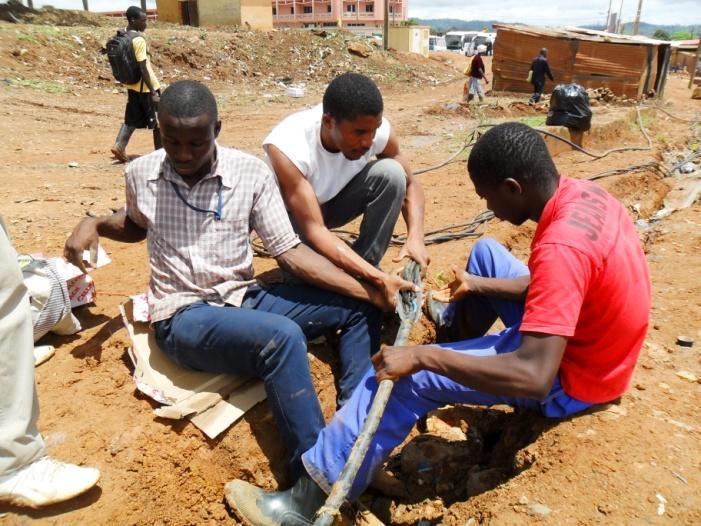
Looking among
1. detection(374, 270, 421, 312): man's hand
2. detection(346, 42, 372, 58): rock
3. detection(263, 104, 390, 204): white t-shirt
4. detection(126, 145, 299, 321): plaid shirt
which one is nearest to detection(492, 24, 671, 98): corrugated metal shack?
detection(346, 42, 372, 58): rock

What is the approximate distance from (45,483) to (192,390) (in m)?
0.63

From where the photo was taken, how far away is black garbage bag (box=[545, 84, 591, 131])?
326 inches

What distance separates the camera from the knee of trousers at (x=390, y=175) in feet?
9.52

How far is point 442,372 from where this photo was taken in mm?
1922

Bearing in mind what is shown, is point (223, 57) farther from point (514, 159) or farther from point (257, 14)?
point (514, 159)

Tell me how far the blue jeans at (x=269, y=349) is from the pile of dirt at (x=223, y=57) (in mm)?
13048

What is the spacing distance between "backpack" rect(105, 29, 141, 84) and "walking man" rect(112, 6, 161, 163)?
0.9 inches

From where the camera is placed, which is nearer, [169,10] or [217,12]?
[217,12]

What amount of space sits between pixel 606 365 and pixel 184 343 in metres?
1.65

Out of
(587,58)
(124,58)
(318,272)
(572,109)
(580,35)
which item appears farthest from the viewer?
(580,35)

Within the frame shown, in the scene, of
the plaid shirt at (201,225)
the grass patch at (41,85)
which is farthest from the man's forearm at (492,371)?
the grass patch at (41,85)

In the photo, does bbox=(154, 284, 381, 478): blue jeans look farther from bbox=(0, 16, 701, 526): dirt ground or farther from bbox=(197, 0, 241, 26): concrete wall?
bbox=(197, 0, 241, 26): concrete wall

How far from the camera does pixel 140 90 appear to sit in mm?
6523

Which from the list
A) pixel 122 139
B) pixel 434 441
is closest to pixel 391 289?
pixel 434 441
